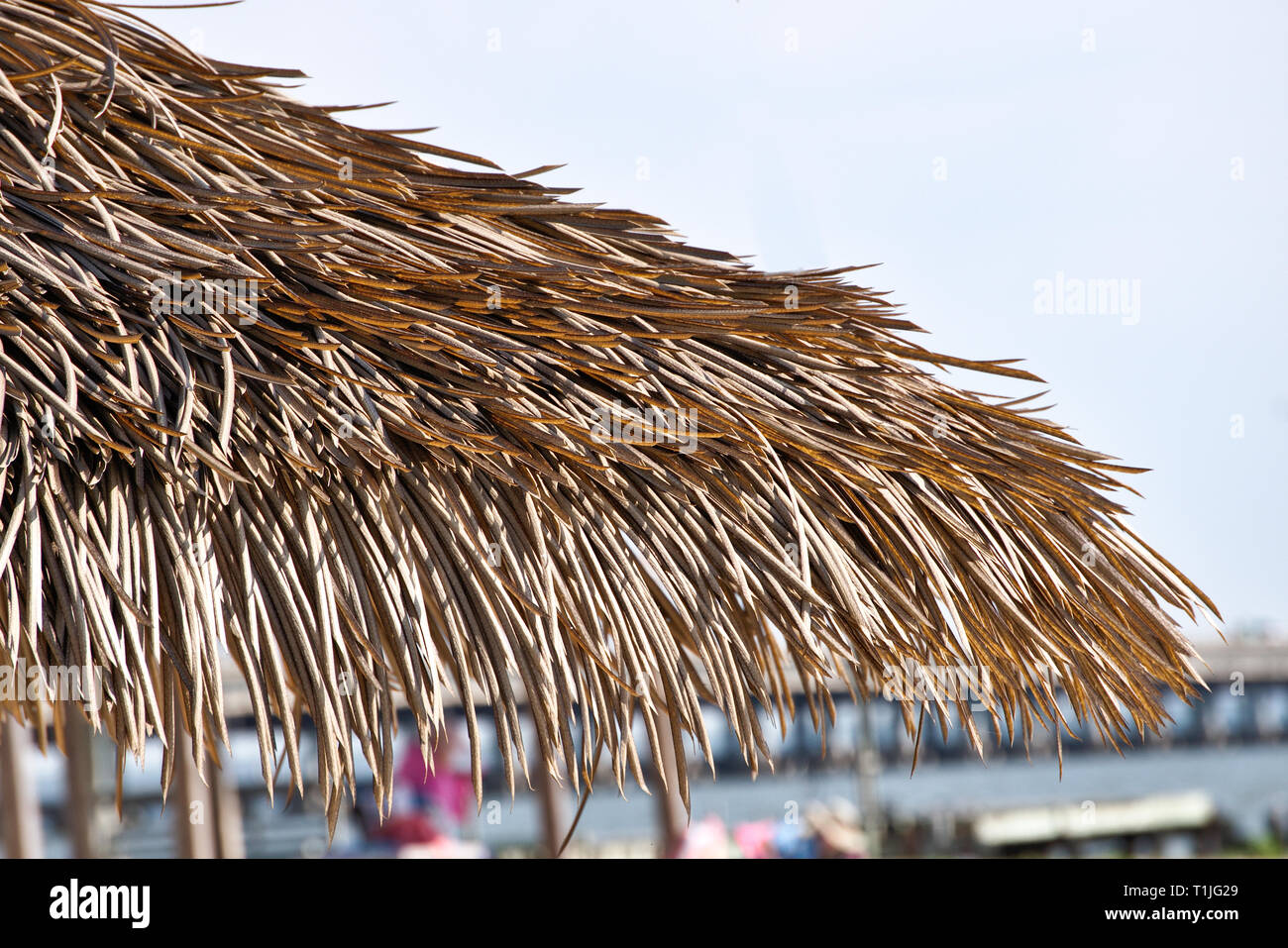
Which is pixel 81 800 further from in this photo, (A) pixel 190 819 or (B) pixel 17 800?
(A) pixel 190 819

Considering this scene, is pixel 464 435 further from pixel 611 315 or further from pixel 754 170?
pixel 754 170

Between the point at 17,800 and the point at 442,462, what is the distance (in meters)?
4.11

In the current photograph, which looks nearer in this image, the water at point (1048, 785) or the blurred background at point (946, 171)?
the blurred background at point (946, 171)

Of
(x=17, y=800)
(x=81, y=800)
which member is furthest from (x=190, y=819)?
(x=81, y=800)

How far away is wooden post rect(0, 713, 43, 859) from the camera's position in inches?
163

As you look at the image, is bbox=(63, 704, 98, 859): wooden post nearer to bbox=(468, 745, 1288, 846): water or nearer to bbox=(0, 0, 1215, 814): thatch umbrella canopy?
bbox=(0, 0, 1215, 814): thatch umbrella canopy

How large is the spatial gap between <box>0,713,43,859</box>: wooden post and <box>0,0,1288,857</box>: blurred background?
0.05 m

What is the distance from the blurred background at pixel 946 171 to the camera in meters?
1.86

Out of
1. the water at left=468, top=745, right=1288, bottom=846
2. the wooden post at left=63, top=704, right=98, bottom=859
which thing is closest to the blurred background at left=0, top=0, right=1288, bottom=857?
the wooden post at left=63, top=704, right=98, bottom=859

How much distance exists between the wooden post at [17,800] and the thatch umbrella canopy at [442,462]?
3704 millimetres

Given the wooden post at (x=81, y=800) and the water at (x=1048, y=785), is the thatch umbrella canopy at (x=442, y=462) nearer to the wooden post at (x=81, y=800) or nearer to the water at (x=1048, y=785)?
the wooden post at (x=81, y=800)

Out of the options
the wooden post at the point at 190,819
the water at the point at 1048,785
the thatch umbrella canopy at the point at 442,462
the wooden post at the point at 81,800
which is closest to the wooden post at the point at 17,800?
the wooden post at the point at 81,800

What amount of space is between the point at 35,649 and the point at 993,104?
10.5 feet
